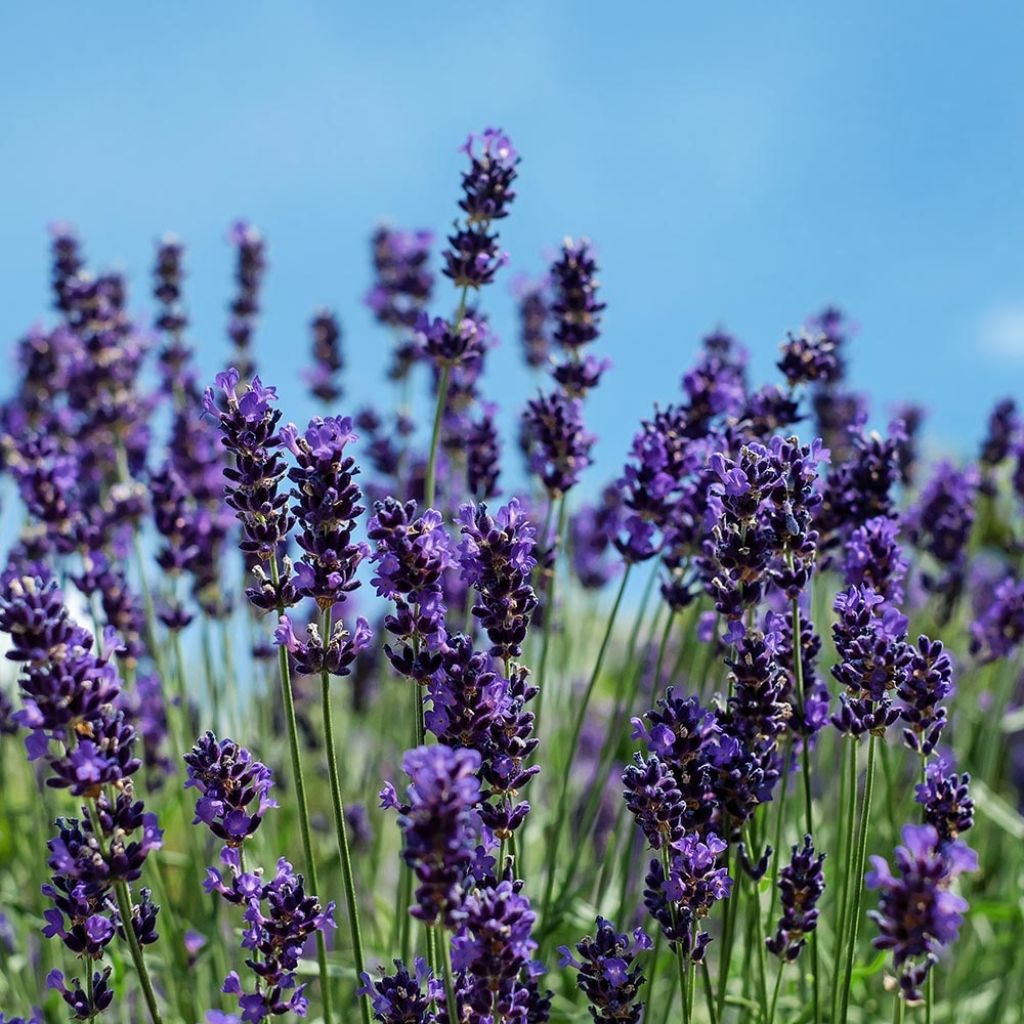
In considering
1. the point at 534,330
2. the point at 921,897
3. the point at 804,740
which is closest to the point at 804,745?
the point at 804,740

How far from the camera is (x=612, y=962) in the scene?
215 cm

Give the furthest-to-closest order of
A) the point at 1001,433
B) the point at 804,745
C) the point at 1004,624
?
the point at 1001,433
the point at 1004,624
the point at 804,745

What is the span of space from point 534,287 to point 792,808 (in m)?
2.72

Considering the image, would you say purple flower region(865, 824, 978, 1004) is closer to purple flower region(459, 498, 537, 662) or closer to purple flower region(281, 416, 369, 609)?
purple flower region(459, 498, 537, 662)

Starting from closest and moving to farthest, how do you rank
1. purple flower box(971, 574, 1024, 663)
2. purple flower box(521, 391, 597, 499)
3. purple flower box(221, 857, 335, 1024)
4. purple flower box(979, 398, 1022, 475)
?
purple flower box(221, 857, 335, 1024) < purple flower box(521, 391, 597, 499) < purple flower box(971, 574, 1024, 663) < purple flower box(979, 398, 1022, 475)

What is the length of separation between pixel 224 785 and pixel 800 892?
3.36ft

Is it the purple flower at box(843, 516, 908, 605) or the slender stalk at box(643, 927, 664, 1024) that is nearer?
the purple flower at box(843, 516, 908, 605)

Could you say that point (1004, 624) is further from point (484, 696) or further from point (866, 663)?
point (484, 696)

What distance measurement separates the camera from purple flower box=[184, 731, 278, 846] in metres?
2.23

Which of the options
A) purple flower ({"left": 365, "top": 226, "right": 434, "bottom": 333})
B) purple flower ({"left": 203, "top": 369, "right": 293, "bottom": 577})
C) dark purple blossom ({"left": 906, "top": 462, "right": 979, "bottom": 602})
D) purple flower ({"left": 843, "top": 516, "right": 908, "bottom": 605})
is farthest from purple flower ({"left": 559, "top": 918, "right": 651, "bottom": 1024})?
purple flower ({"left": 365, "top": 226, "right": 434, "bottom": 333})

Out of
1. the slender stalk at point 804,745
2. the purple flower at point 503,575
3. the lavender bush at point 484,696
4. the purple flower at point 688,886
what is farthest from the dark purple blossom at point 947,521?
the purple flower at point 503,575

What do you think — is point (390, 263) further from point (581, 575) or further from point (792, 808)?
point (792, 808)

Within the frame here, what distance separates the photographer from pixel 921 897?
1.82m

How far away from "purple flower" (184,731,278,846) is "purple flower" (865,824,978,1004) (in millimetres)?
1029
